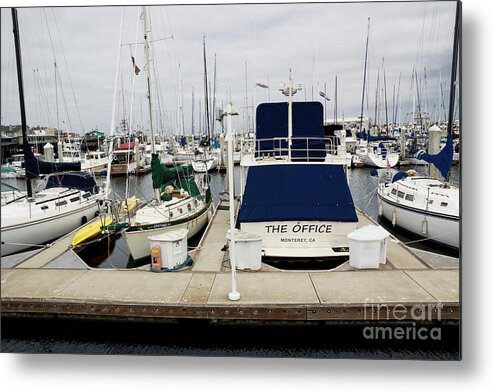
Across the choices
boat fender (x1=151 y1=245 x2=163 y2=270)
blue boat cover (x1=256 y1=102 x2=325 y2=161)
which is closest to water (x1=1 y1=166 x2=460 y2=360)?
boat fender (x1=151 y1=245 x2=163 y2=270)

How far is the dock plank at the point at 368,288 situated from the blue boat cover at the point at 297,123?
3110 mm

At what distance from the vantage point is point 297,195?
6.88 metres

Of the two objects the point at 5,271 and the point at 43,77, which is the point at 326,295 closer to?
the point at 5,271

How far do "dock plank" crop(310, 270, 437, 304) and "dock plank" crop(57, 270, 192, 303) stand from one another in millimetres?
2123

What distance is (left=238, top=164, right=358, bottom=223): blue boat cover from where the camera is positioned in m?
6.80

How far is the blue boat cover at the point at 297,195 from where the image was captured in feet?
22.3

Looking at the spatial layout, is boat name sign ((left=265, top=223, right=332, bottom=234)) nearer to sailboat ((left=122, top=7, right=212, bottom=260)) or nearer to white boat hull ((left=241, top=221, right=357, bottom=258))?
white boat hull ((left=241, top=221, right=357, bottom=258))

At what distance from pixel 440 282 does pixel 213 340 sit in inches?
138

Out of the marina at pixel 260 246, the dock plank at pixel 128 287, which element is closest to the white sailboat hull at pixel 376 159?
the marina at pixel 260 246

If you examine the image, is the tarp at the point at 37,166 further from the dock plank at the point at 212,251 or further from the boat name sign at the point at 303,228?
the boat name sign at the point at 303,228

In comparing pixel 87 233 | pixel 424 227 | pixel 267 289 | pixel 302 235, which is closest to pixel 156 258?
pixel 267 289

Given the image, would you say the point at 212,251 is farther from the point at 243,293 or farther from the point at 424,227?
the point at 424,227

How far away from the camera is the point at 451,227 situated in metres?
8.00

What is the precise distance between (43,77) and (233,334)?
6.10 meters
